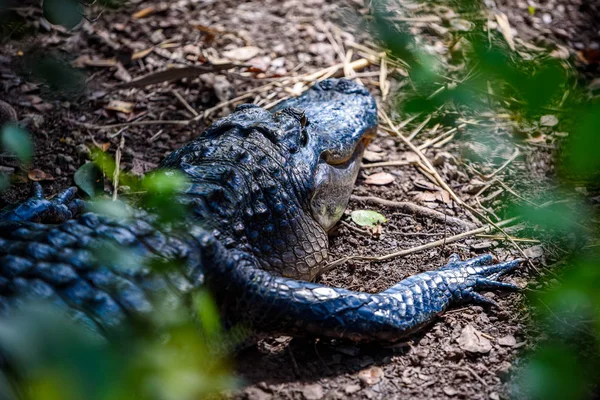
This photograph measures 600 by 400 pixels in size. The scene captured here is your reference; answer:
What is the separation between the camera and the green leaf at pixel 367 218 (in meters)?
3.80

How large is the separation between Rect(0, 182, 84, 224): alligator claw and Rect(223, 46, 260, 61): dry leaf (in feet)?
7.58

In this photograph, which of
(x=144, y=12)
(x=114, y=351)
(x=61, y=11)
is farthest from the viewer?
(x=144, y=12)

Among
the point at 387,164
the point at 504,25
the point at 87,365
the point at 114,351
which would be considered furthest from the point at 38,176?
the point at 504,25

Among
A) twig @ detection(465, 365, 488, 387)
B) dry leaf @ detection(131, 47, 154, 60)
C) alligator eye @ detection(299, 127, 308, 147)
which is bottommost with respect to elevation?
twig @ detection(465, 365, 488, 387)

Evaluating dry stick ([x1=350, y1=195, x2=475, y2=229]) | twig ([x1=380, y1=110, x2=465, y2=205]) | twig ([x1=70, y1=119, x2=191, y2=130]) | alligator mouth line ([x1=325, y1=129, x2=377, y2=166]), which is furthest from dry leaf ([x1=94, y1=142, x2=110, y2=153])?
twig ([x1=380, y1=110, x2=465, y2=205])

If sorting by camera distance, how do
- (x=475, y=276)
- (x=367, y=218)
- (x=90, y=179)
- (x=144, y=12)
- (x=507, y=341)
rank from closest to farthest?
1. (x=507, y=341)
2. (x=475, y=276)
3. (x=367, y=218)
4. (x=90, y=179)
5. (x=144, y=12)

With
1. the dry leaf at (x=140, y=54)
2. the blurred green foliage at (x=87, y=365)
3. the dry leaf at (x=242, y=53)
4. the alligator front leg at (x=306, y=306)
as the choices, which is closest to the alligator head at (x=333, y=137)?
the alligator front leg at (x=306, y=306)

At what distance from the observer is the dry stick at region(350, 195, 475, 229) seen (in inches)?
149

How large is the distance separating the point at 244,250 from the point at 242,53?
2.90 meters

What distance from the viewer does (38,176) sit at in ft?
13.3

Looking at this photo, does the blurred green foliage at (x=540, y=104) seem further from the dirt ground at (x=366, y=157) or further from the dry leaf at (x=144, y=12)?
the dry leaf at (x=144, y=12)

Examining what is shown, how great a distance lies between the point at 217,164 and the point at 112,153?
59.4 inches

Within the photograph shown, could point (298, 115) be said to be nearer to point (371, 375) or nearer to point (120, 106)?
point (371, 375)

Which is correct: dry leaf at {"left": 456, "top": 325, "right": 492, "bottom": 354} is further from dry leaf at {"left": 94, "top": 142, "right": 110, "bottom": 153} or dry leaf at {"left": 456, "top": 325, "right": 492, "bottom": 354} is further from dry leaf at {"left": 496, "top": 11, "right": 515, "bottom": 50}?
dry leaf at {"left": 496, "top": 11, "right": 515, "bottom": 50}
